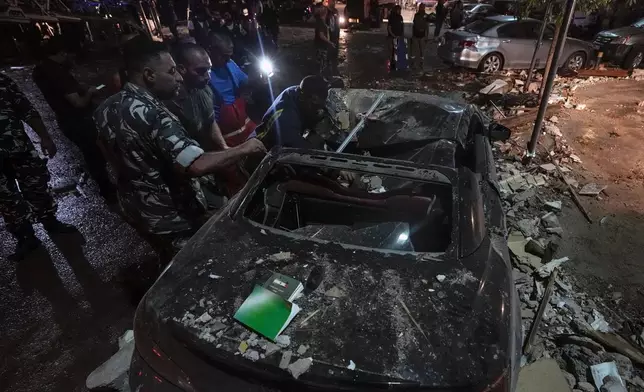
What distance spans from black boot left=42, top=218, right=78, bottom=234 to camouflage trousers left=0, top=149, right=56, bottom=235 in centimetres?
8

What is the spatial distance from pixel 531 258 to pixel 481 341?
238 centimetres

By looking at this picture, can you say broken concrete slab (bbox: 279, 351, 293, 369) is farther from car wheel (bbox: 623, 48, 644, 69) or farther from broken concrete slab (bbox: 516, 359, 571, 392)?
car wheel (bbox: 623, 48, 644, 69)

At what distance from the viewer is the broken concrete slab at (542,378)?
2.23m

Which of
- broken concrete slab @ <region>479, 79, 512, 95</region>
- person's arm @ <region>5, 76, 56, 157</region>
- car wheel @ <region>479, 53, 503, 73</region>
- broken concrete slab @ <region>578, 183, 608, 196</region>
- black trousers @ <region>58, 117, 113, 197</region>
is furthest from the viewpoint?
car wheel @ <region>479, 53, 503, 73</region>

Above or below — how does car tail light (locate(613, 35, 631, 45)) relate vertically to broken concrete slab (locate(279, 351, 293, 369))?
below

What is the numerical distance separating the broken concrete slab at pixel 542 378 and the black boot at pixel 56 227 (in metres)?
4.48

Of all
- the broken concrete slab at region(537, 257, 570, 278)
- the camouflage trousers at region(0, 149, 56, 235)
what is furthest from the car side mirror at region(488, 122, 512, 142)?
the camouflage trousers at region(0, 149, 56, 235)

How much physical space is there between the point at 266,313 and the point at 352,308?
1.26 ft

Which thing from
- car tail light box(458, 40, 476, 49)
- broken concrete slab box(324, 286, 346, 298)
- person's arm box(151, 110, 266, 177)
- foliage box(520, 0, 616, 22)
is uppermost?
foliage box(520, 0, 616, 22)

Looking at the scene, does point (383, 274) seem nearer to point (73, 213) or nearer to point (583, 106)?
point (73, 213)

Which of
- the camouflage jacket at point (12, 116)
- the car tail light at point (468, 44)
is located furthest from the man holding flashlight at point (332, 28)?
the camouflage jacket at point (12, 116)

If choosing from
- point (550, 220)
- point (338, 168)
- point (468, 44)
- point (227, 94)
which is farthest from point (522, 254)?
point (468, 44)

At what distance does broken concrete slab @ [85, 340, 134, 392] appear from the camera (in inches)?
90.7

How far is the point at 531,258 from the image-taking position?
3400mm
